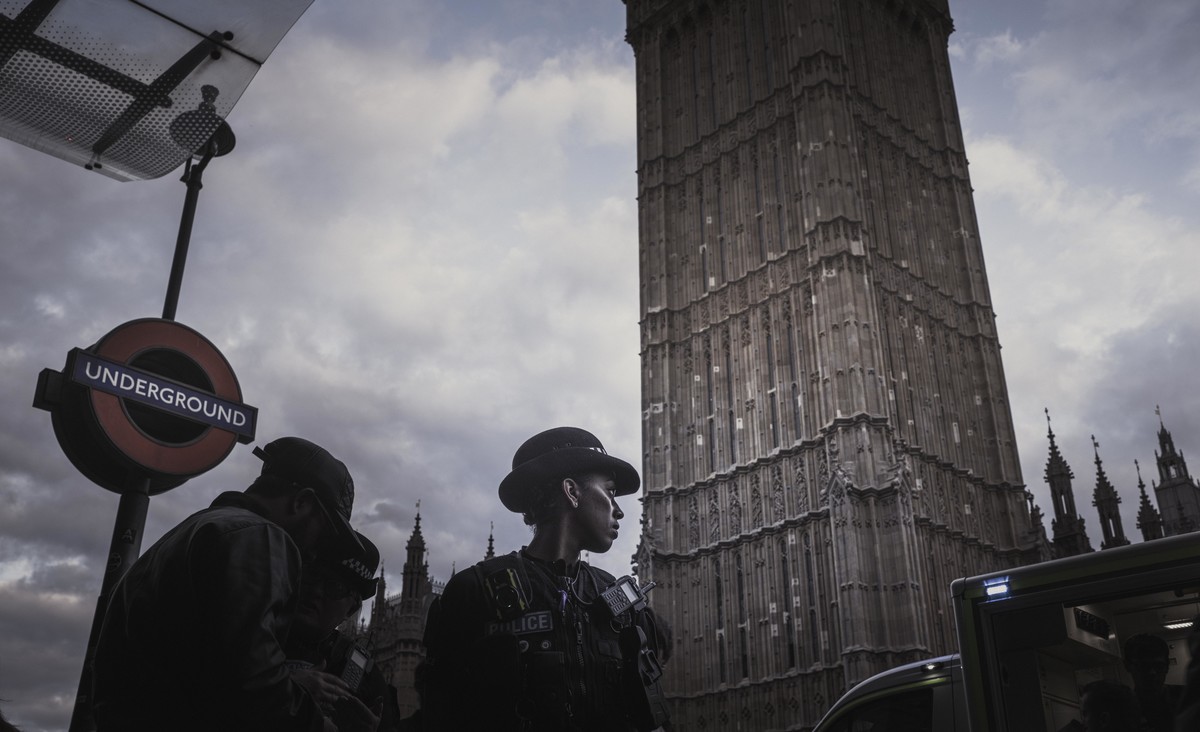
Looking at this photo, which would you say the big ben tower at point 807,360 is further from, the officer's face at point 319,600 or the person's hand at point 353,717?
the person's hand at point 353,717

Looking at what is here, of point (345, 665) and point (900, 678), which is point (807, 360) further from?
point (345, 665)

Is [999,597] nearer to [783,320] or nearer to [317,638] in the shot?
[317,638]

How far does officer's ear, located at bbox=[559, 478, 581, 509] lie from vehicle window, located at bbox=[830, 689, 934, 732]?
4.03m

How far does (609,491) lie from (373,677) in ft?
3.96

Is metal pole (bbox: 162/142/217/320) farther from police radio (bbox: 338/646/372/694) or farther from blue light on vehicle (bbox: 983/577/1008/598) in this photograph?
blue light on vehicle (bbox: 983/577/1008/598)

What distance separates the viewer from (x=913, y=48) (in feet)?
142

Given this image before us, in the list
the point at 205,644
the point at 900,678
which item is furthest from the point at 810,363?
the point at 205,644

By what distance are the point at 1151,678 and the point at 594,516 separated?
2.92 metres

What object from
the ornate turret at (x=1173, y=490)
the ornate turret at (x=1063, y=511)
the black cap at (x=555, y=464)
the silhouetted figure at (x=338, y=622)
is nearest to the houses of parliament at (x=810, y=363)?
the ornate turret at (x=1063, y=511)

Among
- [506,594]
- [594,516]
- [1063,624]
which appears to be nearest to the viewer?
[506,594]

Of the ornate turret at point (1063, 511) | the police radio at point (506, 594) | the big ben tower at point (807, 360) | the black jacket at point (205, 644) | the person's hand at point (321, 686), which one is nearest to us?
the black jacket at point (205, 644)

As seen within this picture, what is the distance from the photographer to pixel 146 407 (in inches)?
130

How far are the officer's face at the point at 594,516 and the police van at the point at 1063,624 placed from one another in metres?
2.68

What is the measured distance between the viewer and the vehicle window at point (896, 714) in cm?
667
